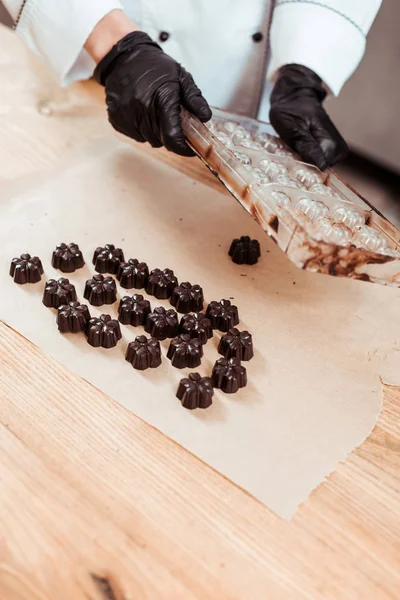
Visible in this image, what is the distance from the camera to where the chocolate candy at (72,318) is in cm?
133

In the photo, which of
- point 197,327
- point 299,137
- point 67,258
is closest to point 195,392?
point 197,327

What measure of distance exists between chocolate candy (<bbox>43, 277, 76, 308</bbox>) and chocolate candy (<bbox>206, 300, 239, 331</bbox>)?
33 centimetres

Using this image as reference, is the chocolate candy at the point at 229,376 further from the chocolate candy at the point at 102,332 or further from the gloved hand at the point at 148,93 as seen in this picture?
the gloved hand at the point at 148,93

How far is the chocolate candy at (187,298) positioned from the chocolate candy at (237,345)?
0.15 meters

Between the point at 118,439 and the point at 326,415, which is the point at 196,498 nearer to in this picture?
the point at 118,439

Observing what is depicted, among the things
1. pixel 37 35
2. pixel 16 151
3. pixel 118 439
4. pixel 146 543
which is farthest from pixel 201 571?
pixel 37 35

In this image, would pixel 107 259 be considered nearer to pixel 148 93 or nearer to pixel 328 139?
pixel 148 93

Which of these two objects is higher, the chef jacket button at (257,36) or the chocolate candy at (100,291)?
the chef jacket button at (257,36)

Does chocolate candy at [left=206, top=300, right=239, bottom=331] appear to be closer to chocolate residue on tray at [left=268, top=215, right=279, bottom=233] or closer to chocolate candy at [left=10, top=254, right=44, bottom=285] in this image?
chocolate residue on tray at [left=268, top=215, right=279, bottom=233]

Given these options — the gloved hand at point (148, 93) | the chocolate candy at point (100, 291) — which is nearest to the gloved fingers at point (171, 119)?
the gloved hand at point (148, 93)

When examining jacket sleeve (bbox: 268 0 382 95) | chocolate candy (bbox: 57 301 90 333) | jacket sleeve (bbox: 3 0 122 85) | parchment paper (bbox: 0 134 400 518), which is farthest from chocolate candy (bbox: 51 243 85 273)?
jacket sleeve (bbox: 268 0 382 95)

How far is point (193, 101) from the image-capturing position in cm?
165

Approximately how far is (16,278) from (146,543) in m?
0.76

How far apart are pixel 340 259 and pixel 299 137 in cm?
71
